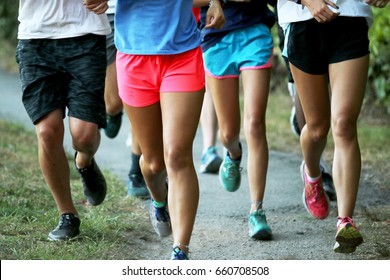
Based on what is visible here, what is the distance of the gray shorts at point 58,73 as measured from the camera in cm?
594

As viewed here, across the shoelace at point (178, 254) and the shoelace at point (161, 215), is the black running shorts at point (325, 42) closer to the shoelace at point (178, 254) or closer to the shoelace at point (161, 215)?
the shoelace at point (161, 215)

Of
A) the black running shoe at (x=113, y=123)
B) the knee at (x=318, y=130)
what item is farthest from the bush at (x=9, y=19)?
the knee at (x=318, y=130)

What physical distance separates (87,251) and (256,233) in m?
1.20

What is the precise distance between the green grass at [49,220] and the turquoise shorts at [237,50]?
127 centimetres

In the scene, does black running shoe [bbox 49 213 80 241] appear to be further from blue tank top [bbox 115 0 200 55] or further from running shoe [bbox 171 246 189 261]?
blue tank top [bbox 115 0 200 55]

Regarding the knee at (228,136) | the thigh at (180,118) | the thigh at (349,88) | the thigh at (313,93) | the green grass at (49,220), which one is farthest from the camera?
the knee at (228,136)

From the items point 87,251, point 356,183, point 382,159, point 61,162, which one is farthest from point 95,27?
point 382,159

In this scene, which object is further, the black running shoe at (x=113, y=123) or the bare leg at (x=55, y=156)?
the black running shoe at (x=113, y=123)

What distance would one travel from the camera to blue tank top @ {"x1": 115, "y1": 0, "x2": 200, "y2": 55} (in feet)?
16.7

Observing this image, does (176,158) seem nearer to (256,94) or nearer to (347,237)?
(347,237)

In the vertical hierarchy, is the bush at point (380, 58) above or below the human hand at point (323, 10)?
below

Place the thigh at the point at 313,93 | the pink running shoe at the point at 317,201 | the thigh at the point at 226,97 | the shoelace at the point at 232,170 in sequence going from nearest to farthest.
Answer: the thigh at the point at 313,93
the pink running shoe at the point at 317,201
the thigh at the point at 226,97
the shoelace at the point at 232,170

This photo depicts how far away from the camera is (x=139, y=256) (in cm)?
600

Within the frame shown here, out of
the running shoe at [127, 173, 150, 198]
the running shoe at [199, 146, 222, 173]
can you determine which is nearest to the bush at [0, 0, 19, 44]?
the running shoe at [199, 146, 222, 173]
